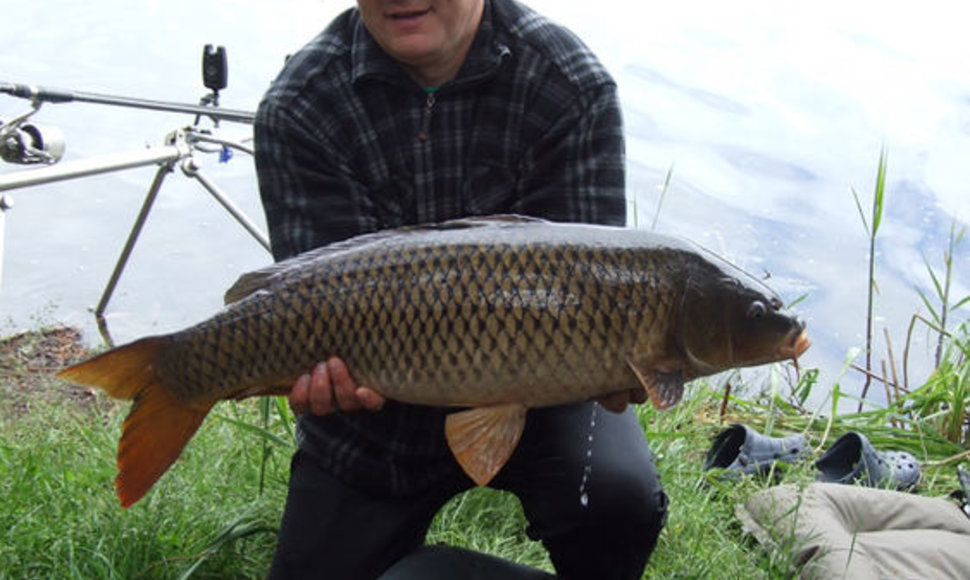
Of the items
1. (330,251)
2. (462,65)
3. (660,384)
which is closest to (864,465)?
(660,384)

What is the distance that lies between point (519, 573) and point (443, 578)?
143mm

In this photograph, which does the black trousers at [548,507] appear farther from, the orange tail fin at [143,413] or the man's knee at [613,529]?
the orange tail fin at [143,413]

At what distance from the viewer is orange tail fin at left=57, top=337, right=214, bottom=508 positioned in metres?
1.52

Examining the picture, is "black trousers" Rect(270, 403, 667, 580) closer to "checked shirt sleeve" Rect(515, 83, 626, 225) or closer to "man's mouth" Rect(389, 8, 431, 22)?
"checked shirt sleeve" Rect(515, 83, 626, 225)

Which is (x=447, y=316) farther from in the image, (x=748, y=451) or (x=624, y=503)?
(x=748, y=451)

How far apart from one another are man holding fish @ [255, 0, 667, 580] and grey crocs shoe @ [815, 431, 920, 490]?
921 millimetres

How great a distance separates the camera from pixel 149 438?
1568 millimetres

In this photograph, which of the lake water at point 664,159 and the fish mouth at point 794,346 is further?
the lake water at point 664,159

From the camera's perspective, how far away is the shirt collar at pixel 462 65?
1.77 metres

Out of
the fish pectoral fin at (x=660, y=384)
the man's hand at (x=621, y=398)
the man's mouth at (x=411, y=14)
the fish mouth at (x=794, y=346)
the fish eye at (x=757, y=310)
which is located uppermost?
the man's mouth at (x=411, y=14)

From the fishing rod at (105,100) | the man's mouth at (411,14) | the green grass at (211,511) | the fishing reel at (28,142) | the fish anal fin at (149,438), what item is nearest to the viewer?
the fish anal fin at (149,438)

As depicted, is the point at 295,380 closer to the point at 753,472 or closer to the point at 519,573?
the point at 519,573

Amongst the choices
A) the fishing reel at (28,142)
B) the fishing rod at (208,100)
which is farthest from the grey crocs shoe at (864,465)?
the fishing reel at (28,142)

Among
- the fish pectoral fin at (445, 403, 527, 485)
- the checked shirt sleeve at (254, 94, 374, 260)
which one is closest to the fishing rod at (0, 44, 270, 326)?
the checked shirt sleeve at (254, 94, 374, 260)
